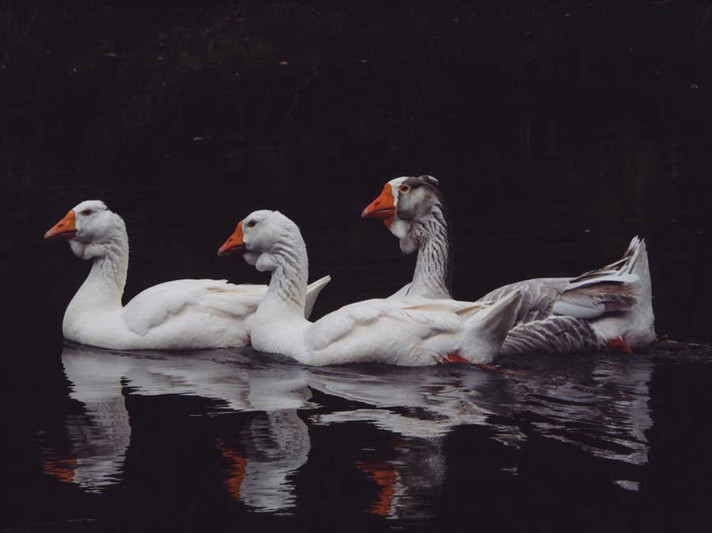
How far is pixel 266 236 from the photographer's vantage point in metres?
12.1

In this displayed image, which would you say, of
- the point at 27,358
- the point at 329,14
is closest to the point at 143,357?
the point at 27,358

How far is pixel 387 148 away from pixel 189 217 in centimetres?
476

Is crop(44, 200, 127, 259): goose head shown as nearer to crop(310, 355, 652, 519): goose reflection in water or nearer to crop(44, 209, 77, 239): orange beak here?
crop(44, 209, 77, 239): orange beak

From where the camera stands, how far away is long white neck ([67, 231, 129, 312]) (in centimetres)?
1285

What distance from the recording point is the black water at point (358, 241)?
8.47 metres

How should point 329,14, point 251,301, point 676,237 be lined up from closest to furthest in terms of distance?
1. point 251,301
2. point 676,237
3. point 329,14

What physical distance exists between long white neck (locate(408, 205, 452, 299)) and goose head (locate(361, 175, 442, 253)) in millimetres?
56

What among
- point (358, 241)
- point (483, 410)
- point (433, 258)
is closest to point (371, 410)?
point (483, 410)

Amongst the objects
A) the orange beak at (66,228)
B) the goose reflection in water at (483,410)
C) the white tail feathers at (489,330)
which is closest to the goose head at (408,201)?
the white tail feathers at (489,330)

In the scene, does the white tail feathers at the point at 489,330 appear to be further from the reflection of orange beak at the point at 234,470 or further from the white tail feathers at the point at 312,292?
the reflection of orange beak at the point at 234,470

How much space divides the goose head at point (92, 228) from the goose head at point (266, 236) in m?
1.37

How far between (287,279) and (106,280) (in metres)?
1.88

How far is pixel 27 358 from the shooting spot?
12172 mm

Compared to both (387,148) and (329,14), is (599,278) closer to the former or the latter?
(387,148)
